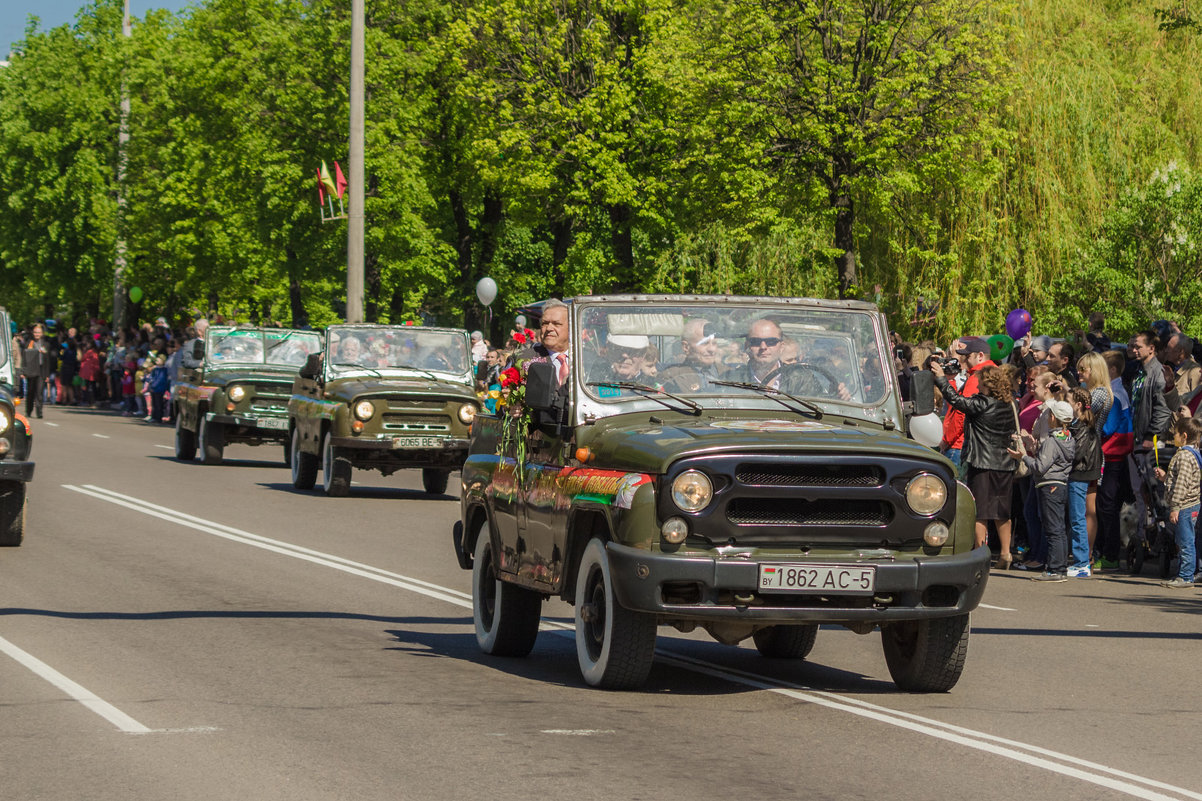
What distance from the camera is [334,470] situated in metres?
22.9

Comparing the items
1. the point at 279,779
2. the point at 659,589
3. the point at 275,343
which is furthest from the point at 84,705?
the point at 275,343

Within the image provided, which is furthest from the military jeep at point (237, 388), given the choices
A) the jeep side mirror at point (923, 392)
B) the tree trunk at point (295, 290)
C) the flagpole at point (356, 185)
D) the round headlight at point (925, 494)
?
the round headlight at point (925, 494)

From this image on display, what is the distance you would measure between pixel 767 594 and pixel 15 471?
29.8ft

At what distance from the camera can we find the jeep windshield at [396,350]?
23500mm

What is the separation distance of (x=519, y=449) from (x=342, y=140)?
110ft

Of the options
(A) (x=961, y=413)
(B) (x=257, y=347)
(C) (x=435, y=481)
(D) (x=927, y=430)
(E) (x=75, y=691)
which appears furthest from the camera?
(B) (x=257, y=347)

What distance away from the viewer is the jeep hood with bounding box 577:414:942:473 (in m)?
8.61

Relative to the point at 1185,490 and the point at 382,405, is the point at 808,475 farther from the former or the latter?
the point at 382,405

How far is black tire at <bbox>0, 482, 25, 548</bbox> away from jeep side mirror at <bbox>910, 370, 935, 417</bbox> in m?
9.26

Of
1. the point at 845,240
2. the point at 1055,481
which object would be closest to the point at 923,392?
the point at 1055,481

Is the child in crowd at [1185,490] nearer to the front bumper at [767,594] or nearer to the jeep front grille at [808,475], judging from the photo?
the front bumper at [767,594]

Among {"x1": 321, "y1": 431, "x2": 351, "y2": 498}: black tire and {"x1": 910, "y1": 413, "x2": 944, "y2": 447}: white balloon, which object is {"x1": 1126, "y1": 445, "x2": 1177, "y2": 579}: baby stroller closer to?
{"x1": 910, "y1": 413, "x2": 944, "y2": 447}: white balloon

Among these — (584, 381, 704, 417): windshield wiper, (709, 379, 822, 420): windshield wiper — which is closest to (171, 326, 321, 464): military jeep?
(584, 381, 704, 417): windshield wiper

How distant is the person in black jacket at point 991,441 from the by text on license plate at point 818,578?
8.14m
